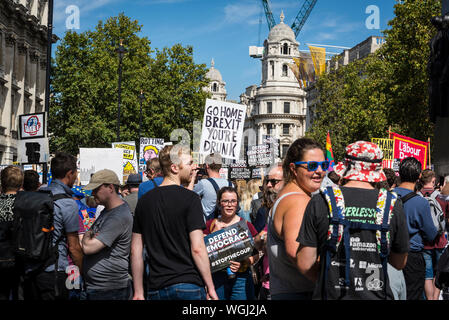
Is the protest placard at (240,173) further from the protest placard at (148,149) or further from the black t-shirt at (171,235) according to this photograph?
the black t-shirt at (171,235)

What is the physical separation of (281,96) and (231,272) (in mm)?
124472

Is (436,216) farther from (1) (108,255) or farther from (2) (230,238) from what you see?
(1) (108,255)

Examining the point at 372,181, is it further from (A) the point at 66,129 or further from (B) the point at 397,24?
(A) the point at 66,129

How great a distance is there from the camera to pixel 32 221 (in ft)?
19.1

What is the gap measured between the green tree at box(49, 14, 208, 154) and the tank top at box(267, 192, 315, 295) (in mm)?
42486

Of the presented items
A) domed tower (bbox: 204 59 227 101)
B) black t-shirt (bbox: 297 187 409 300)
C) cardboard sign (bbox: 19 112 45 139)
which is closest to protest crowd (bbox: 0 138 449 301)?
black t-shirt (bbox: 297 187 409 300)

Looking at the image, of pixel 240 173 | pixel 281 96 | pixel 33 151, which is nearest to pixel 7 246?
pixel 33 151

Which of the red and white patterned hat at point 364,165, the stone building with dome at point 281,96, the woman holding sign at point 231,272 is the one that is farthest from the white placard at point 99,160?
the stone building with dome at point 281,96

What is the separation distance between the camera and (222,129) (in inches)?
487

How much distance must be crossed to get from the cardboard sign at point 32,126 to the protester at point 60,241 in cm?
830

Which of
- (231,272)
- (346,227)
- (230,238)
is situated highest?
(346,227)

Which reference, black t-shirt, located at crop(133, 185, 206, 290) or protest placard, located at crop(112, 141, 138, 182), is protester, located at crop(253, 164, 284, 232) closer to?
black t-shirt, located at crop(133, 185, 206, 290)

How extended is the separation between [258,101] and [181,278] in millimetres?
129881

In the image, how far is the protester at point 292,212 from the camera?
4.23m
